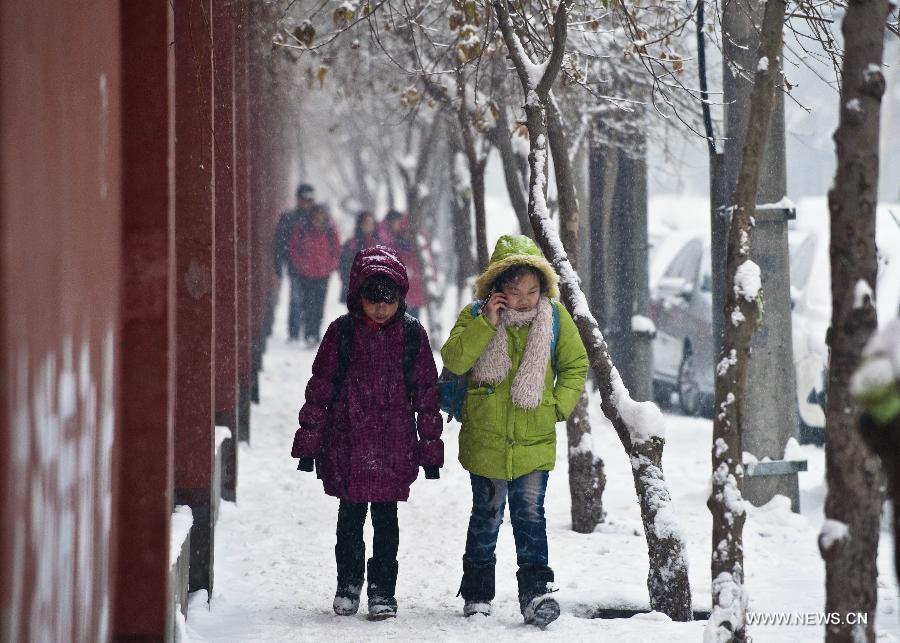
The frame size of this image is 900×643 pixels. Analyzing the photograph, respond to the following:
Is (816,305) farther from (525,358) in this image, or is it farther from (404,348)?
(404,348)

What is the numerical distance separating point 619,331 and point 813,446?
188 cm

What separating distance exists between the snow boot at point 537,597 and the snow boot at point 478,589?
12 centimetres

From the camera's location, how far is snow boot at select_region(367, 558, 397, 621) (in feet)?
16.5

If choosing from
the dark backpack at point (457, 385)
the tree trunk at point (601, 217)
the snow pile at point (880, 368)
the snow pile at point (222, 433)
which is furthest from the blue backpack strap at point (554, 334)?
the tree trunk at point (601, 217)

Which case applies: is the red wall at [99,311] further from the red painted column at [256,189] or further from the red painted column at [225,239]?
the red painted column at [256,189]

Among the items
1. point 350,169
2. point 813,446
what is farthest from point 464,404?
point 350,169

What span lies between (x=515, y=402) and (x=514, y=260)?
0.54 meters

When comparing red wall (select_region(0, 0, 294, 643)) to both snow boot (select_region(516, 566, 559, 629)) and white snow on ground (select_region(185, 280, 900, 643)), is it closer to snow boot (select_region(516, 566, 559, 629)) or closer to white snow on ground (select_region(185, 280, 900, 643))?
white snow on ground (select_region(185, 280, 900, 643))

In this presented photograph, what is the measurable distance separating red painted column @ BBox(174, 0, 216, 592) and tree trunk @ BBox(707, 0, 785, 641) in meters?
2.32

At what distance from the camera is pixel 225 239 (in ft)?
23.2

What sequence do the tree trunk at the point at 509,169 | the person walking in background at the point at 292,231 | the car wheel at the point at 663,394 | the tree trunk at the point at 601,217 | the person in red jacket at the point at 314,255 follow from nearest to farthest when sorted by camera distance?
the tree trunk at the point at 509,169, the tree trunk at the point at 601,217, the car wheel at the point at 663,394, the person in red jacket at the point at 314,255, the person walking in background at the point at 292,231

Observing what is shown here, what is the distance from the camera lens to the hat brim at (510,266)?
4.97 m

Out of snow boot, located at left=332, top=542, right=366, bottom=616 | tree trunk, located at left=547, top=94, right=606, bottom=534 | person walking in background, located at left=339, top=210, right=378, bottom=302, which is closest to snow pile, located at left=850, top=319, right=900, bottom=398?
snow boot, located at left=332, top=542, right=366, bottom=616

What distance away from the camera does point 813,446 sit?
10.3 m
